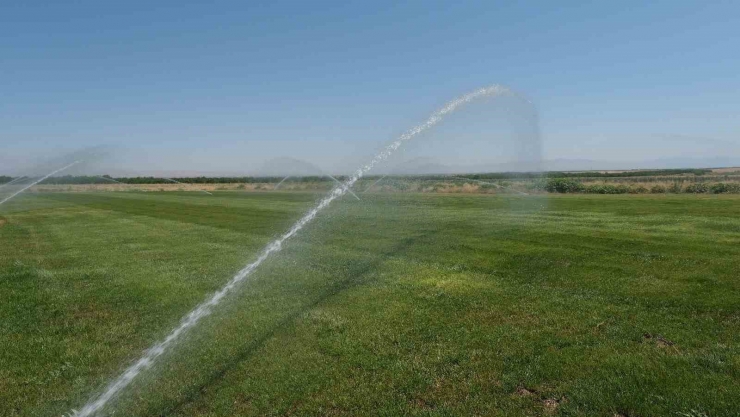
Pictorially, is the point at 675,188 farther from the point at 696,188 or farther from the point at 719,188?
the point at 719,188

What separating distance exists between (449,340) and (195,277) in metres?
7.31

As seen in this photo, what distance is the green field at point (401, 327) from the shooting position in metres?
5.81

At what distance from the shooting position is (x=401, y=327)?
26.5 ft

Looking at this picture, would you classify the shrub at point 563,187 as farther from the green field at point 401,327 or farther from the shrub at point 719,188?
the green field at point 401,327

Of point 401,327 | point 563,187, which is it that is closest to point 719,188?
point 563,187

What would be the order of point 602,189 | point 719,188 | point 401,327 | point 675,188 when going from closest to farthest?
point 401,327
point 719,188
point 675,188
point 602,189

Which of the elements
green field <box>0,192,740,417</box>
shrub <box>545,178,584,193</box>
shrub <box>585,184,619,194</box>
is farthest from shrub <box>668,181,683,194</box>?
green field <box>0,192,740,417</box>

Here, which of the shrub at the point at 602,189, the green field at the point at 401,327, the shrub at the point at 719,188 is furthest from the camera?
the shrub at the point at 602,189

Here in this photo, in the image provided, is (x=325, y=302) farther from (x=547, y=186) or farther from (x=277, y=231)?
(x=547, y=186)

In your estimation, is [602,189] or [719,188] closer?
[719,188]

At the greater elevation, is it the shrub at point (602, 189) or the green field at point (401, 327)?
the shrub at point (602, 189)

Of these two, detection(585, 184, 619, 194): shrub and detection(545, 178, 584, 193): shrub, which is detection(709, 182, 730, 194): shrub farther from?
detection(545, 178, 584, 193): shrub

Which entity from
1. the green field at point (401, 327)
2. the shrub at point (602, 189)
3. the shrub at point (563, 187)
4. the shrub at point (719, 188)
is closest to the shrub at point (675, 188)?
the shrub at point (719, 188)

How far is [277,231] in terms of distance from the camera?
21203 millimetres
